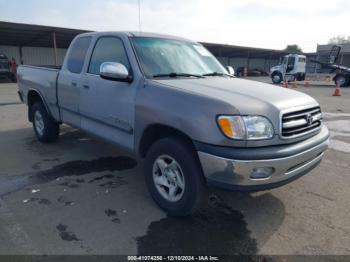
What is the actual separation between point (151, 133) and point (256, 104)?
1.20 metres

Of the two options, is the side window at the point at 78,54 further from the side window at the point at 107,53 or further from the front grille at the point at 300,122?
the front grille at the point at 300,122

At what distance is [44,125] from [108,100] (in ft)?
8.08

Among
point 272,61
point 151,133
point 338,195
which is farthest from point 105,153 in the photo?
point 272,61

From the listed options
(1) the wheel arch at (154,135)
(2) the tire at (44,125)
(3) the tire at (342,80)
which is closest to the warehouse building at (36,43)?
(3) the tire at (342,80)

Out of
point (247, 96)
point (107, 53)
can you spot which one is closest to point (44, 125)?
point (107, 53)

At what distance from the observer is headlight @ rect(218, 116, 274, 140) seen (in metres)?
2.65

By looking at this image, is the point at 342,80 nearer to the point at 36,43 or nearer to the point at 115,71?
the point at 115,71

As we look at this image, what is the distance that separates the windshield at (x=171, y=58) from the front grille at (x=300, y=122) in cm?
136

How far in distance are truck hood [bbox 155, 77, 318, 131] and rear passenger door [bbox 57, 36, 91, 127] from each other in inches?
70.2

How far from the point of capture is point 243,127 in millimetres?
2654

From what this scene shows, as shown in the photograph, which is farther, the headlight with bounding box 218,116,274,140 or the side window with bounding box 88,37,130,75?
the side window with bounding box 88,37,130,75

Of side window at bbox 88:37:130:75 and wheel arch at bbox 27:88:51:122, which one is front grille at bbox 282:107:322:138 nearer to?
side window at bbox 88:37:130:75

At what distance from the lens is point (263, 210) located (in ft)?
11.2

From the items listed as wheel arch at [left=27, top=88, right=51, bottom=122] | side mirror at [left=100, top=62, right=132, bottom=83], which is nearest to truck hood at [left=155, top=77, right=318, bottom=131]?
side mirror at [left=100, top=62, right=132, bottom=83]
